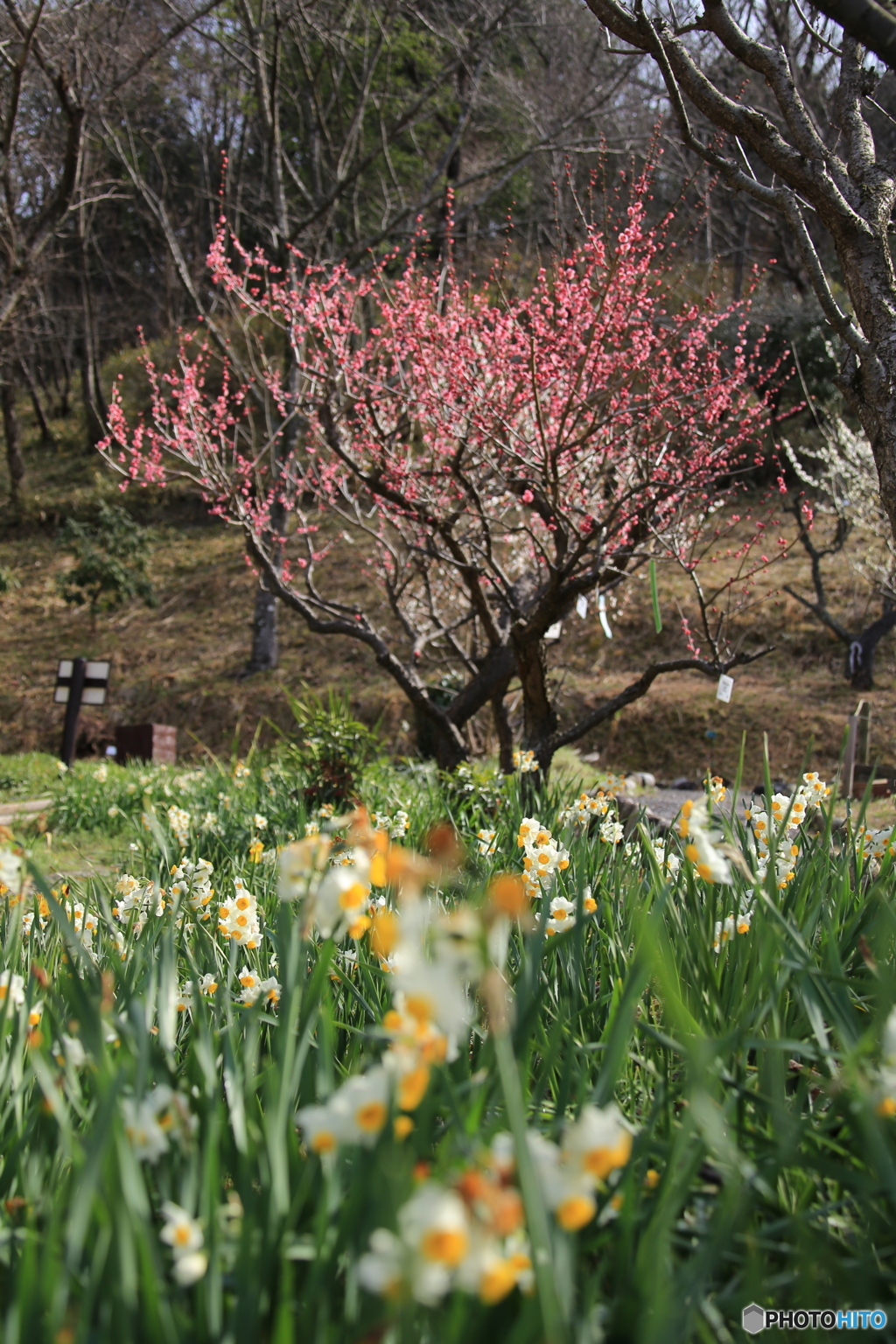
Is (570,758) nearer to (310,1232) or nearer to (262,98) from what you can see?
(310,1232)

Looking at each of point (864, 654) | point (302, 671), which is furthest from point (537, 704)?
point (302, 671)

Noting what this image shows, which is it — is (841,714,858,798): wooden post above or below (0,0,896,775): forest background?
below

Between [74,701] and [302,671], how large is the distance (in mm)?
4235

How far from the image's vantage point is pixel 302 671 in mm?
12914

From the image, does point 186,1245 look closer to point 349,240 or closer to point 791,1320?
point 791,1320

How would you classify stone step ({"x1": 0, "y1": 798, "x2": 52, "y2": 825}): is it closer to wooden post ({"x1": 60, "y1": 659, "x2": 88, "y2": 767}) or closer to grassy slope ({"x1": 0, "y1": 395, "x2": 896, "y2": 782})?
grassy slope ({"x1": 0, "y1": 395, "x2": 896, "y2": 782})

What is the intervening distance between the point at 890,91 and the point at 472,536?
36.4 ft

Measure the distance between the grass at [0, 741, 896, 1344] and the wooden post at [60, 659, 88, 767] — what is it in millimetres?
7828

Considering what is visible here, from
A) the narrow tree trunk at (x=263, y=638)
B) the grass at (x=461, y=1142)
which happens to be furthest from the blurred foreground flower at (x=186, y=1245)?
the narrow tree trunk at (x=263, y=638)

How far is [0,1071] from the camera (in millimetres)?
1239

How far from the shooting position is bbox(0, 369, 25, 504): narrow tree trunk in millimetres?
19391

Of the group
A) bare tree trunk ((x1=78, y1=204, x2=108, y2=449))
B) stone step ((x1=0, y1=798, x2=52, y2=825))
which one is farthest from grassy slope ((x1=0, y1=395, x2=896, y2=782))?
bare tree trunk ((x1=78, y1=204, x2=108, y2=449))

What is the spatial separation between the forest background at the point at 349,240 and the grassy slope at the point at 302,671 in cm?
4

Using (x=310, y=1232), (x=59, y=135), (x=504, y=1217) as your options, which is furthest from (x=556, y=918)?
(x=59, y=135)
